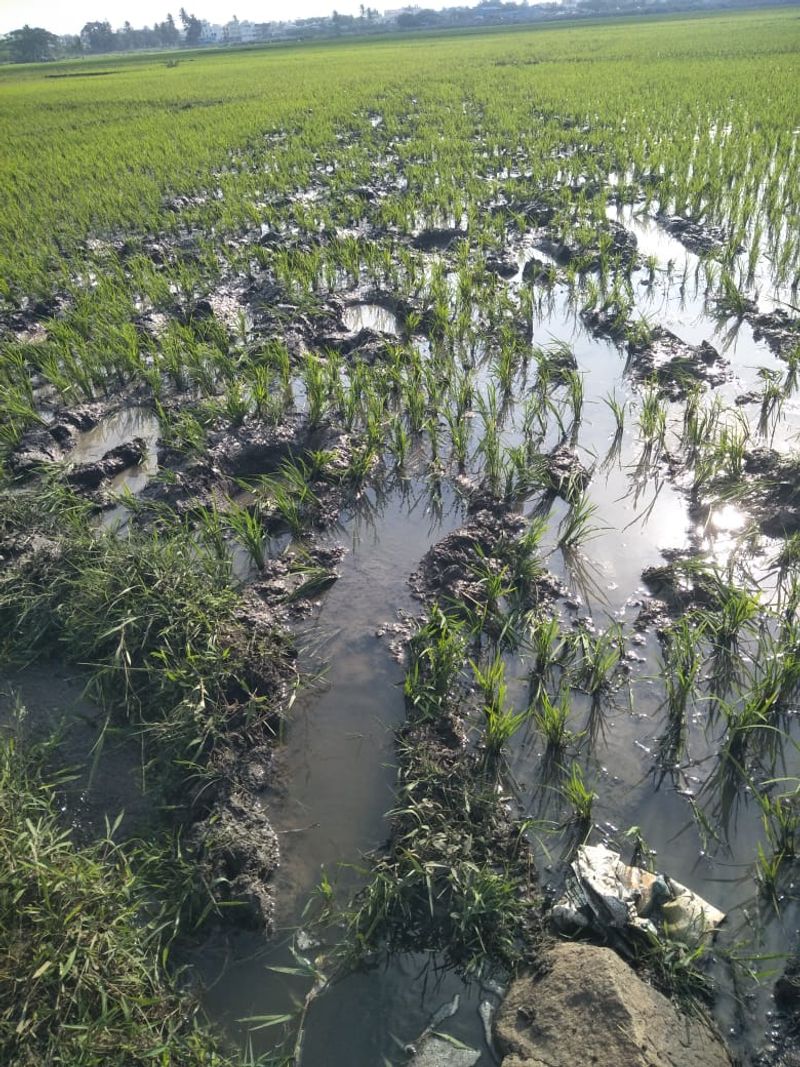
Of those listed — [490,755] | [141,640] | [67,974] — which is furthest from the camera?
[141,640]

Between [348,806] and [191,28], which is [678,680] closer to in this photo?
[348,806]

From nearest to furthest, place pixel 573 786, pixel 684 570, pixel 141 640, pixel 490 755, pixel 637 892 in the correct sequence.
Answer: pixel 637 892
pixel 573 786
pixel 490 755
pixel 141 640
pixel 684 570

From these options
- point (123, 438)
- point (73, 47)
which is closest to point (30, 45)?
point (73, 47)

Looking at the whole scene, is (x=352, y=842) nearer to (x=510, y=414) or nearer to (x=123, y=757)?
(x=123, y=757)

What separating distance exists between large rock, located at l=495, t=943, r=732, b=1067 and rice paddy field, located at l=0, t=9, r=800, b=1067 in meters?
0.13

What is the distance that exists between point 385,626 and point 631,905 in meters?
1.66

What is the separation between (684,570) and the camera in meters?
3.41

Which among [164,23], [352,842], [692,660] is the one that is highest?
[164,23]

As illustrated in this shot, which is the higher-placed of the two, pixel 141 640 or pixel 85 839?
pixel 141 640

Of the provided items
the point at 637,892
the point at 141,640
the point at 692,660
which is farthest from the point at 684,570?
the point at 141,640

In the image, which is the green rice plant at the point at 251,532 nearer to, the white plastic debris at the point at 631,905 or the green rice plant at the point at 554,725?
the green rice plant at the point at 554,725

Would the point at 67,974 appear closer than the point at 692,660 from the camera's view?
Yes

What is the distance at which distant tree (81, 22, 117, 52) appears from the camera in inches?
3258

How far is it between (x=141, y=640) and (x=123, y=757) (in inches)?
21.5
